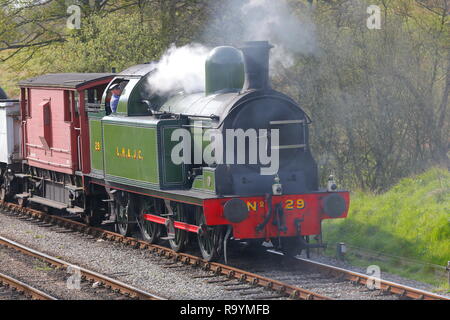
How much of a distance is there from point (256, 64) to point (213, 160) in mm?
1487

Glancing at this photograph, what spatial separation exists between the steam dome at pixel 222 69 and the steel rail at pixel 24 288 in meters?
3.93

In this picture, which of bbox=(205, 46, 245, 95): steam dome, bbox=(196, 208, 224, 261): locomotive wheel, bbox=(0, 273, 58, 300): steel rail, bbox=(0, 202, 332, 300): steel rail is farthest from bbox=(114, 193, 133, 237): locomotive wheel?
bbox=(0, 273, 58, 300): steel rail

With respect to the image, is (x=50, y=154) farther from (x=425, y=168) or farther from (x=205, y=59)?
(x=425, y=168)

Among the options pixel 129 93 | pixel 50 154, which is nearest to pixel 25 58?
pixel 50 154

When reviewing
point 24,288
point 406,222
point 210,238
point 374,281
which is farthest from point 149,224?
point 374,281

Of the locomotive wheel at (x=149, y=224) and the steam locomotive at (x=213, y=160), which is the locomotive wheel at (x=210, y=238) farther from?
the locomotive wheel at (x=149, y=224)

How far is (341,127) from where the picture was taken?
16.6 m

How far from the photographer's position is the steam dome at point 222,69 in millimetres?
11141

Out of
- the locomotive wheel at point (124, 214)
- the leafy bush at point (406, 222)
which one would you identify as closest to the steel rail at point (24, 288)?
the locomotive wheel at point (124, 214)

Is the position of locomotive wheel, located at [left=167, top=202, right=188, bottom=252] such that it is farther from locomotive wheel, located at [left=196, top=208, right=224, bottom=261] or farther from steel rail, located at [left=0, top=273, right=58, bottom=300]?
steel rail, located at [left=0, top=273, right=58, bottom=300]

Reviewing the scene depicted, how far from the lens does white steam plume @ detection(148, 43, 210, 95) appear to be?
1204cm

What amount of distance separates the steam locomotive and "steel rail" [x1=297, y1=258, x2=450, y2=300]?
12.5 inches

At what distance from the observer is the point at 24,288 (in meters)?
9.48

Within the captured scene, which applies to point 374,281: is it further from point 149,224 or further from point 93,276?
point 149,224
